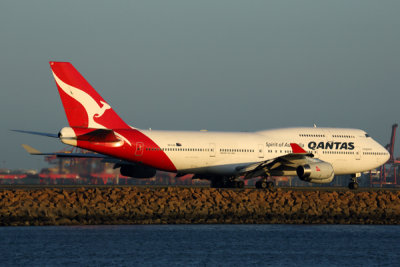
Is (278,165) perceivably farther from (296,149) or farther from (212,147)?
(212,147)

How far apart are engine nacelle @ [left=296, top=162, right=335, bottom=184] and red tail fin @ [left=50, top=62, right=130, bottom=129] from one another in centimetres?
1302

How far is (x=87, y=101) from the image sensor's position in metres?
46.0

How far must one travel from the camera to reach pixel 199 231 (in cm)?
3428

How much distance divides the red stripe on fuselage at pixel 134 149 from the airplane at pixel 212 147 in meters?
0.06

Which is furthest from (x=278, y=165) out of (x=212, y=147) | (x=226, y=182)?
(x=212, y=147)

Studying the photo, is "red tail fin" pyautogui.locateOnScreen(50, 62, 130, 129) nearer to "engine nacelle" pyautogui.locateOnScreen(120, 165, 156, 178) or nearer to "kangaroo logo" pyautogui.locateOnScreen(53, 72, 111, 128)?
"kangaroo logo" pyautogui.locateOnScreen(53, 72, 111, 128)

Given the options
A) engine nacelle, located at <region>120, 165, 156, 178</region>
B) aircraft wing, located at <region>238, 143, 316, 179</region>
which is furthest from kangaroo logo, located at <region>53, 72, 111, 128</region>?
aircraft wing, located at <region>238, 143, 316, 179</region>

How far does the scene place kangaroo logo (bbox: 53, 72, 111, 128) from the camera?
45.6 meters

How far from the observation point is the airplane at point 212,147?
45594mm

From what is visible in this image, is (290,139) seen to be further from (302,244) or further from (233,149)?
(302,244)

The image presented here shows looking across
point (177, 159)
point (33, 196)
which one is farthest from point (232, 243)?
point (177, 159)

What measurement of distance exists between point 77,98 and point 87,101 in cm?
64

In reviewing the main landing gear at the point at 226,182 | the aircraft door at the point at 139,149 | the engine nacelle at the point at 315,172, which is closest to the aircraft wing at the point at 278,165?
the engine nacelle at the point at 315,172

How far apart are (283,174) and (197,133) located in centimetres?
642
